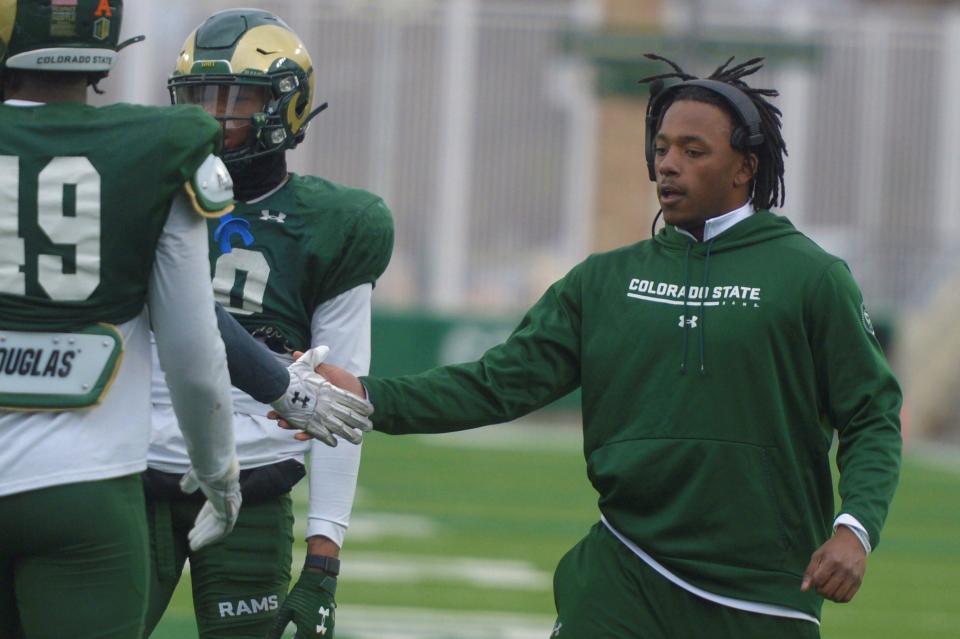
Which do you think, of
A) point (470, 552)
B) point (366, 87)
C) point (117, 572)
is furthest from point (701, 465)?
point (366, 87)

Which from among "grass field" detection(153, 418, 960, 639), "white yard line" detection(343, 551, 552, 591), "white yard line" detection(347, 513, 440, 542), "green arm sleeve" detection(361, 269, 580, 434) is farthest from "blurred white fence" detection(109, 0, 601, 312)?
"green arm sleeve" detection(361, 269, 580, 434)

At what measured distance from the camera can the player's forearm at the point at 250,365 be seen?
4.00m

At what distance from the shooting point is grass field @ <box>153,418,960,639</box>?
27.2ft

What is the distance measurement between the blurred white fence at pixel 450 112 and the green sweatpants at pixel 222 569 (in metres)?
19.4

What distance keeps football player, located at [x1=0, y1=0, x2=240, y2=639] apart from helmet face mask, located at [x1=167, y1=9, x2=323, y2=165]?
1.13 metres

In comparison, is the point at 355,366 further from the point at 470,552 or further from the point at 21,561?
the point at 470,552

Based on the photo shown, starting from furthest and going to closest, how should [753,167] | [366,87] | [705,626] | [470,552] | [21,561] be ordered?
1. [366,87]
2. [470,552]
3. [753,167]
4. [705,626]
5. [21,561]

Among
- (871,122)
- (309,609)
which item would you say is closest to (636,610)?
(309,609)

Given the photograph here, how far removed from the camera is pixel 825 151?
81.9ft

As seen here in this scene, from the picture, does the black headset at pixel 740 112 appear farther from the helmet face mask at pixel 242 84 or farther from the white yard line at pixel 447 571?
the white yard line at pixel 447 571

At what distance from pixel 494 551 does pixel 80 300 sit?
745cm

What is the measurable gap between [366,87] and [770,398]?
20.7m

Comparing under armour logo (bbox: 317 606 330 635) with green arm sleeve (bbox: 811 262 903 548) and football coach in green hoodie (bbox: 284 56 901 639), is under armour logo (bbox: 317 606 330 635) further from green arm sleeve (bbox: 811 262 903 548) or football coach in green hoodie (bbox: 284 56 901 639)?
green arm sleeve (bbox: 811 262 903 548)

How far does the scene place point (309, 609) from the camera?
425cm
